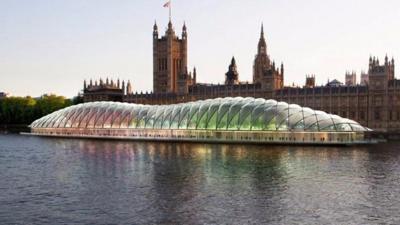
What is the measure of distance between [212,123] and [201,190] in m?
61.4

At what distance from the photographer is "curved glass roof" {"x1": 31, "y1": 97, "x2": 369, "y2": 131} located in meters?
94.0

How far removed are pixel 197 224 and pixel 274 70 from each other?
428ft

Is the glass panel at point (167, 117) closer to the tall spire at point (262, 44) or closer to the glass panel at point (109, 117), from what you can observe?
the glass panel at point (109, 117)

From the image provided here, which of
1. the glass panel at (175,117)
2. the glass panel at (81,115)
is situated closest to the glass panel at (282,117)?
the glass panel at (175,117)

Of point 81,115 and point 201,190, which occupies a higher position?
point 81,115

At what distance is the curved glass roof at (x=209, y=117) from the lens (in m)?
94.0

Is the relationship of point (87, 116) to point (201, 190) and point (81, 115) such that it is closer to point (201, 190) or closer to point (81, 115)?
point (81, 115)

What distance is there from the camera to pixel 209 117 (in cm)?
10481

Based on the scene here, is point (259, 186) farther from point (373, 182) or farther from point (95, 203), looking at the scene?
point (95, 203)

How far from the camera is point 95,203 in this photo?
37.6 metres

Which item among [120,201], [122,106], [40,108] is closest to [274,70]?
[122,106]

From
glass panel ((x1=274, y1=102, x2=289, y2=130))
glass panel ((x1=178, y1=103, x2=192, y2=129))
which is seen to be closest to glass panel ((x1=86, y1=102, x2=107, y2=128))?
glass panel ((x1=178, y1=103, x2=192, y2=129))

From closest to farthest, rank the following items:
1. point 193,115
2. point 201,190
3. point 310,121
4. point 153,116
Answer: point 201,190, point 310,121, point 193,115, point 153,116

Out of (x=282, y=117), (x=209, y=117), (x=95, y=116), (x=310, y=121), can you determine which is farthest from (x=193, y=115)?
(x=95, y=116)
